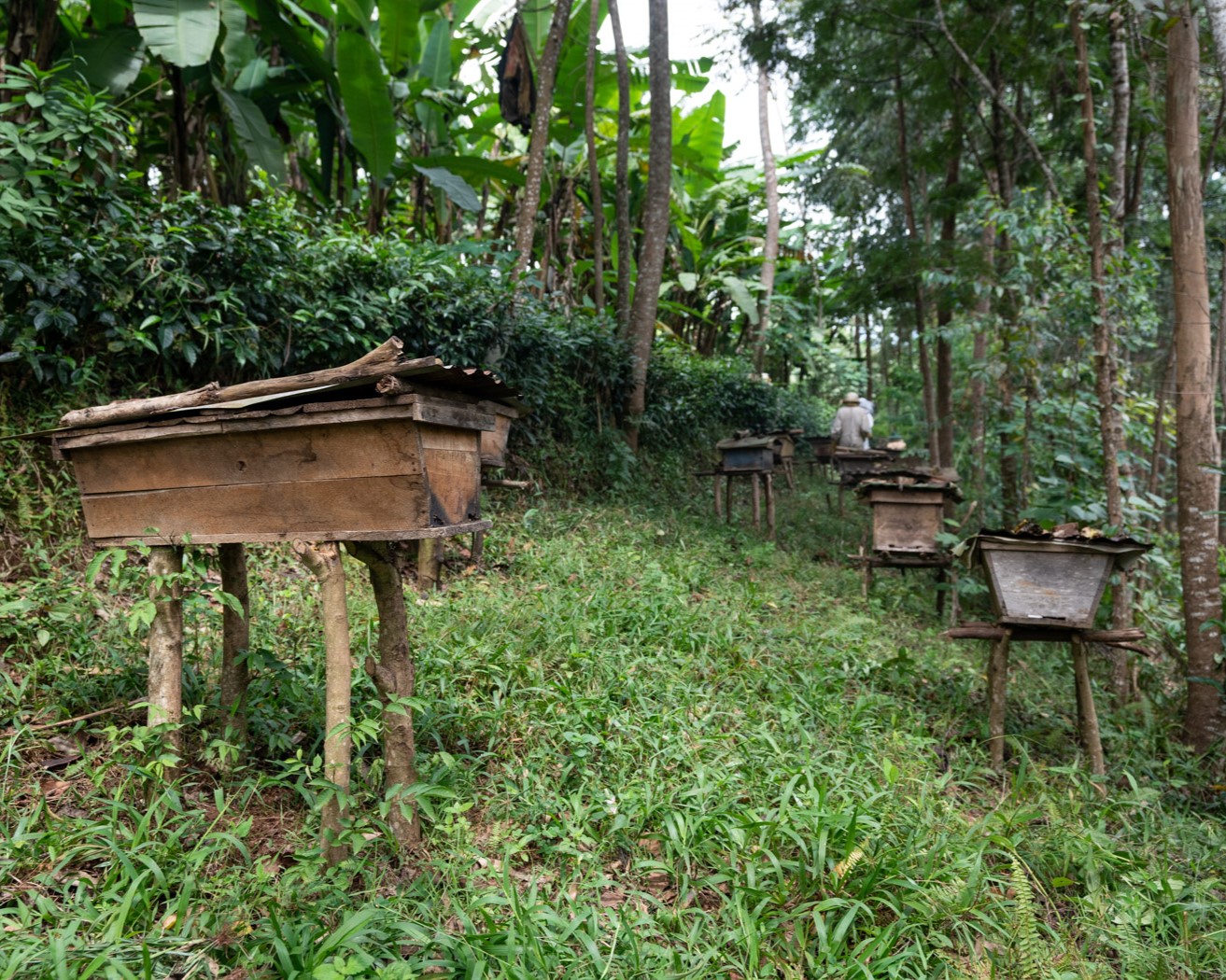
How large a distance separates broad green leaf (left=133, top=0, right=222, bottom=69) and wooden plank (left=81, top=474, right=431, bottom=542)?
15.8 ft

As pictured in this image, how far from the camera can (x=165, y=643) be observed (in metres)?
3.02

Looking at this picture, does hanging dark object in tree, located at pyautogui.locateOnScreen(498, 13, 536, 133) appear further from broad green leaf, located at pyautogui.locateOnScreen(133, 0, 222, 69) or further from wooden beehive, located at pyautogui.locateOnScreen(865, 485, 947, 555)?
wooden beehive, located at pyautogui.locateOnScreen(865, 485, 947, 555)

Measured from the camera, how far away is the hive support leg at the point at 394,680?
285 cm

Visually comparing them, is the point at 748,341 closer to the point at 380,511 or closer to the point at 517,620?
the point at 517,620

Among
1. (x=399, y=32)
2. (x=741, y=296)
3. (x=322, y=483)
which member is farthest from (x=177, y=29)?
(x=741, y=296)

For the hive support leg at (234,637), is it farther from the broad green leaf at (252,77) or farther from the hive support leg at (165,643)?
the broad green leaf at (252,77)

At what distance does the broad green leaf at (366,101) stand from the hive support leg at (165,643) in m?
6.17

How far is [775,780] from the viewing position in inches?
141

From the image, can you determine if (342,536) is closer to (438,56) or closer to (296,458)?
(296,458)

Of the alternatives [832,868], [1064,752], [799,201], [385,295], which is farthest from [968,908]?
[799,201]

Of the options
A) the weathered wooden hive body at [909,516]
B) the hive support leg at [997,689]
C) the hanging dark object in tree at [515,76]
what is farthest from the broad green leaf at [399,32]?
the hive support leg at [997,689]

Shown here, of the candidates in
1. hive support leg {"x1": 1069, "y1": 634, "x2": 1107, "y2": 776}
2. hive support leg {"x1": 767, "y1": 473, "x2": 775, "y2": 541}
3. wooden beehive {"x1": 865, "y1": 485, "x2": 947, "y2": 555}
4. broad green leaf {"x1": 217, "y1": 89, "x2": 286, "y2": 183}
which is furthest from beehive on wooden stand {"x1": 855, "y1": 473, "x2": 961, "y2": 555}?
broad green leaf {"x1": 217, "y1": 89, "x2": 286, "y2": 183}

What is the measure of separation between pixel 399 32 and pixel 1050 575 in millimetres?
8332

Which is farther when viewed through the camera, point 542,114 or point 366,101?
point 542,114
